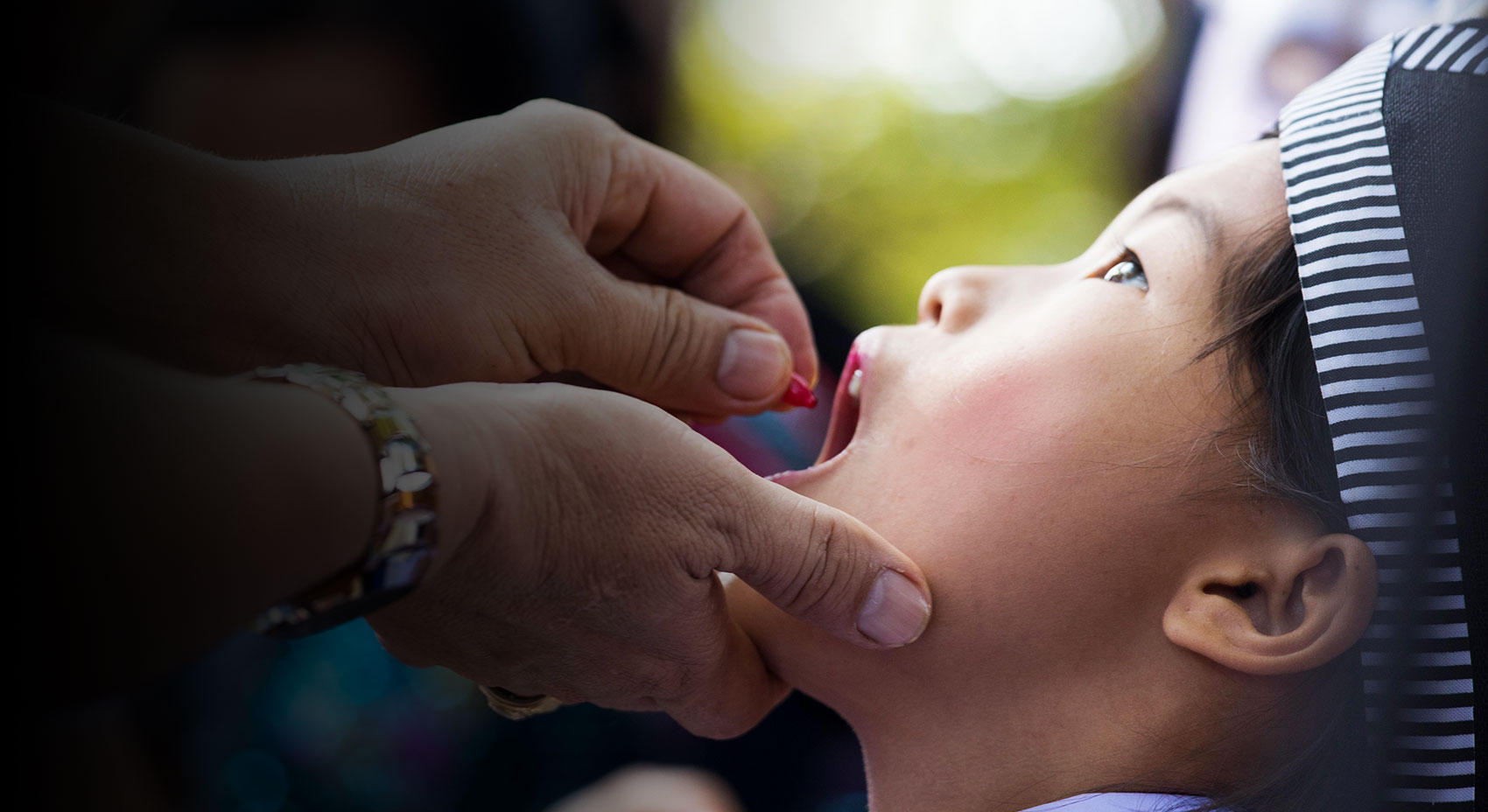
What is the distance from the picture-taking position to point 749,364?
1.20 metres

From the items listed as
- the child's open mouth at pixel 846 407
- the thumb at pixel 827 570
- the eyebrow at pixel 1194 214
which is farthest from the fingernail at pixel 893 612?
the eyebrow at pixel 1194 214

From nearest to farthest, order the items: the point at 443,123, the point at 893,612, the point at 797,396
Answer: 1. the point at 893,612
2. the point at 797,396
3. the point at 443,123

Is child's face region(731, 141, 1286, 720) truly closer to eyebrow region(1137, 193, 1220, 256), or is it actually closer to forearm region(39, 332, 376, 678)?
eyebrow region(1137, 193, 1220, 256)

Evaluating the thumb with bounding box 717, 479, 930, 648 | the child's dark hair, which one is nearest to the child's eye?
the child's dark hair

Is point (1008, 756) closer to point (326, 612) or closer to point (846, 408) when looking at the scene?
point (846, 408)

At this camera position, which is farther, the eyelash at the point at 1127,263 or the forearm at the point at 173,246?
the eyelash at the point at 1127,263

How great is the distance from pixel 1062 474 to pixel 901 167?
7.51 ft

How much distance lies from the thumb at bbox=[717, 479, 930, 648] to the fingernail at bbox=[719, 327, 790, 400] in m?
0.32

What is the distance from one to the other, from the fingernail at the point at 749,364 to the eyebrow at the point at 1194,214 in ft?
1.54

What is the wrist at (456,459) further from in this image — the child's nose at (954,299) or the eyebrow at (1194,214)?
the eyebrow at (1194,214)

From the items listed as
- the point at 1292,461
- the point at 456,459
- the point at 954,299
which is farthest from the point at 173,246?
the point at 1292,461

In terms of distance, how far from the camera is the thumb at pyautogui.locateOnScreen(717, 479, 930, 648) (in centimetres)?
86

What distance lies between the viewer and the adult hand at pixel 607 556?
29.3 inches

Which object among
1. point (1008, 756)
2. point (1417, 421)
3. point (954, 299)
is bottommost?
point (1008, 756)
